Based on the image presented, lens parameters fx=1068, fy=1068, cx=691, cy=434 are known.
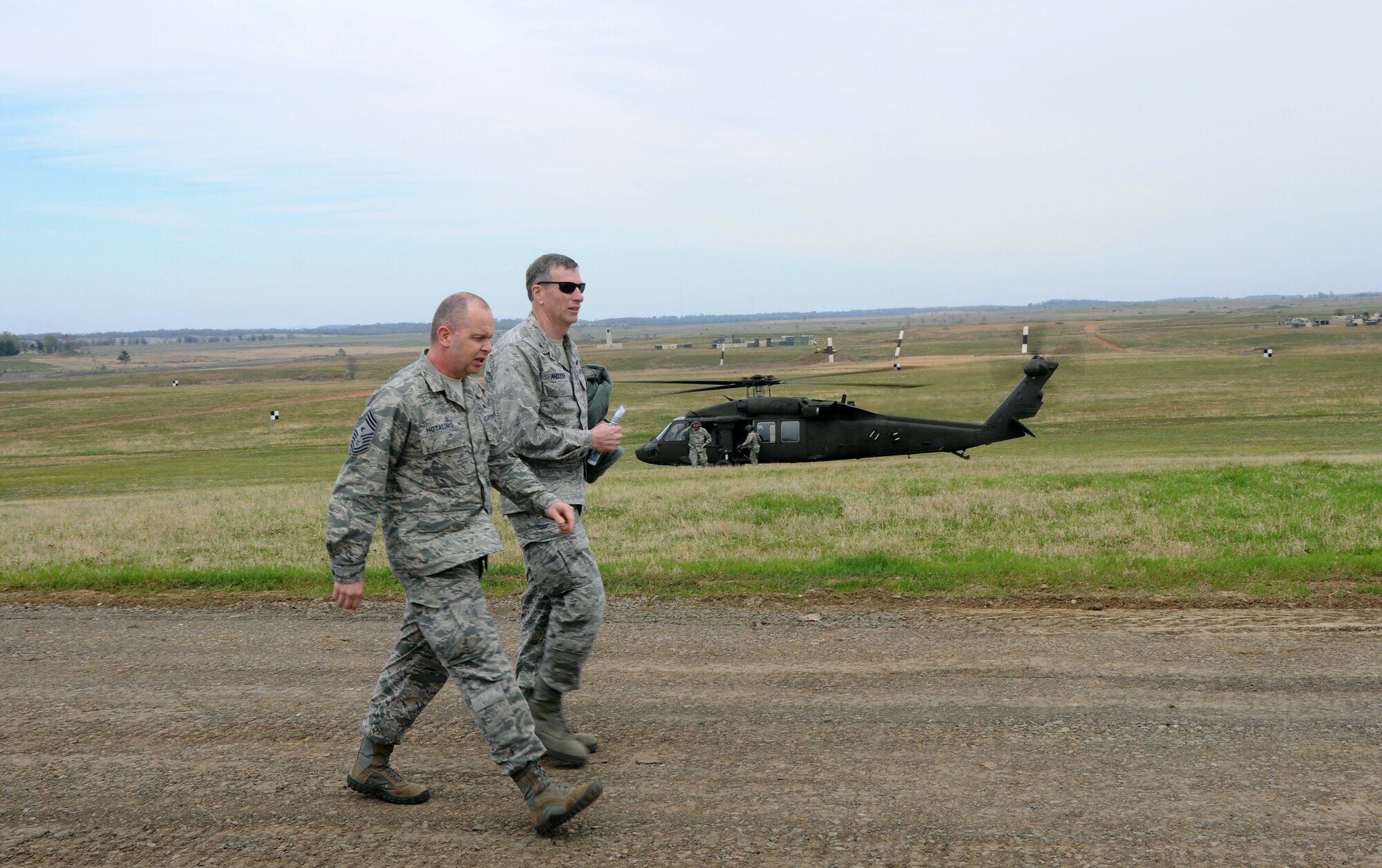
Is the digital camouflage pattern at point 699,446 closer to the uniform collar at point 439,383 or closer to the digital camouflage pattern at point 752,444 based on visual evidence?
the digital camouflage pattern at point 752,444

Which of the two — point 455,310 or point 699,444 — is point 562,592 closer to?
point 455,310

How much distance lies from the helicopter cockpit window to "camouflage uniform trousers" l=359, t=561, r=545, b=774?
21.8m

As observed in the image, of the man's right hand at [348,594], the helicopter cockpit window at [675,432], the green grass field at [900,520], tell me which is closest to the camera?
the man's right hand at [348,594]

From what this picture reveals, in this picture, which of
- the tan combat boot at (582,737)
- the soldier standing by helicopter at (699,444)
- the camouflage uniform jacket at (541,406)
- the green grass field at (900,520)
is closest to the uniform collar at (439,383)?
the camouflage uniform jacket at (541,406)

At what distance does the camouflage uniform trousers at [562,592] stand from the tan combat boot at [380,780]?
0.84 metres

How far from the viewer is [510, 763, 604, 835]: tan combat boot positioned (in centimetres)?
409

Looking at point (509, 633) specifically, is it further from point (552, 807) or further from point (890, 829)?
point (890, 829)

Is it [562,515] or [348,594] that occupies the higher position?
[562,515]

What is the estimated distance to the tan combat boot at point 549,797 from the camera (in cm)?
409

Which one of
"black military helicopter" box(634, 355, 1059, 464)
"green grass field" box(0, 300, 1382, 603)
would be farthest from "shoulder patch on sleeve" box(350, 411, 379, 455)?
"black military helicopter" box(634, 355, 1059, 464)

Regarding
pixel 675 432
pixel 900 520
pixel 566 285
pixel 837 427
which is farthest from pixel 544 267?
pixel 675 432

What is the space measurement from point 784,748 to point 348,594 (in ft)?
6.69

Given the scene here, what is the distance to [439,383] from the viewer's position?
4.57m

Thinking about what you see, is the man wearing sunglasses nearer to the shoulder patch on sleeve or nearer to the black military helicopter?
the shoulder patch on sleeve
